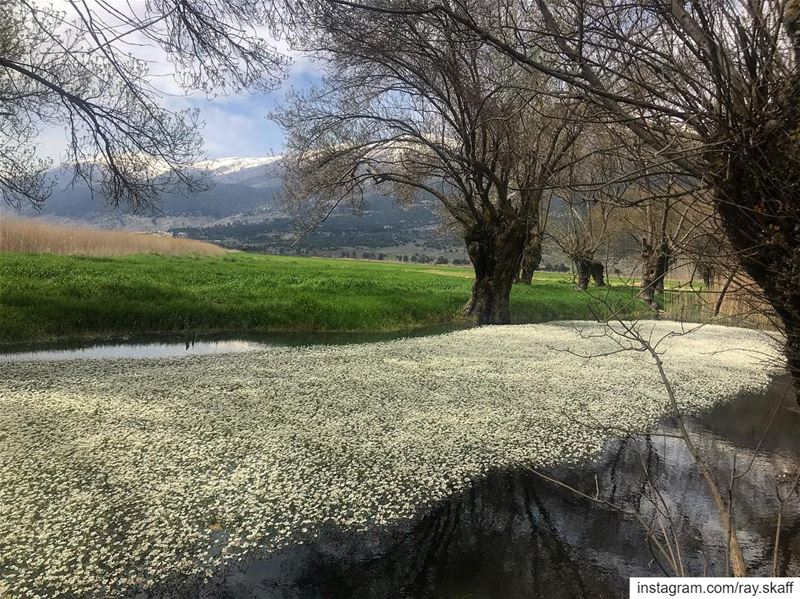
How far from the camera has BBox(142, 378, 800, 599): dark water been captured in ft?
11.4

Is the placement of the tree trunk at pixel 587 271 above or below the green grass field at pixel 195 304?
above

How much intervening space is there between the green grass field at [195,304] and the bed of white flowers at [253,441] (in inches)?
128

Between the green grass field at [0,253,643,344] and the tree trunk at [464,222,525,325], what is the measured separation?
1.42 metres

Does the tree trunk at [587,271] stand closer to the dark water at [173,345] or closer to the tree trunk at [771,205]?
the tree trunk at [771,205]

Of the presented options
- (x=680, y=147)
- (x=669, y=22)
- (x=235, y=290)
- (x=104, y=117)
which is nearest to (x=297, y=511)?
(x=680, y=147)

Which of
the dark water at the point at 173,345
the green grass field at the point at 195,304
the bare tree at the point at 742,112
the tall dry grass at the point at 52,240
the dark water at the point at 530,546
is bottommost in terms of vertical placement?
the dark water at the point at 173,345

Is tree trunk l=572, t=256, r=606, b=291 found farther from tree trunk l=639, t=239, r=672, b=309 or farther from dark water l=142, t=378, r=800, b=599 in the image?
dark water l=142, t=378, r=800, b=599

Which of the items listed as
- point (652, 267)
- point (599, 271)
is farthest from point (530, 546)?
point (599, 271)

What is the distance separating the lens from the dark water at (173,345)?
1098 centimetres

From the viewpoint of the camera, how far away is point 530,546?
4.04 m

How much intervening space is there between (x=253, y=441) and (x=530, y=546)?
3206 millimetres

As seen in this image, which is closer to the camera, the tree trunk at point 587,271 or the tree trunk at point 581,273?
the tree trunk at point 581,273

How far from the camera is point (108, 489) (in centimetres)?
461

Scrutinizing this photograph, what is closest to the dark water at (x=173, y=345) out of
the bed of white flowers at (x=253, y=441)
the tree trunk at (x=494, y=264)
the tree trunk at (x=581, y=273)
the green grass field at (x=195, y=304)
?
the green grass field at (x=195, y=304)
